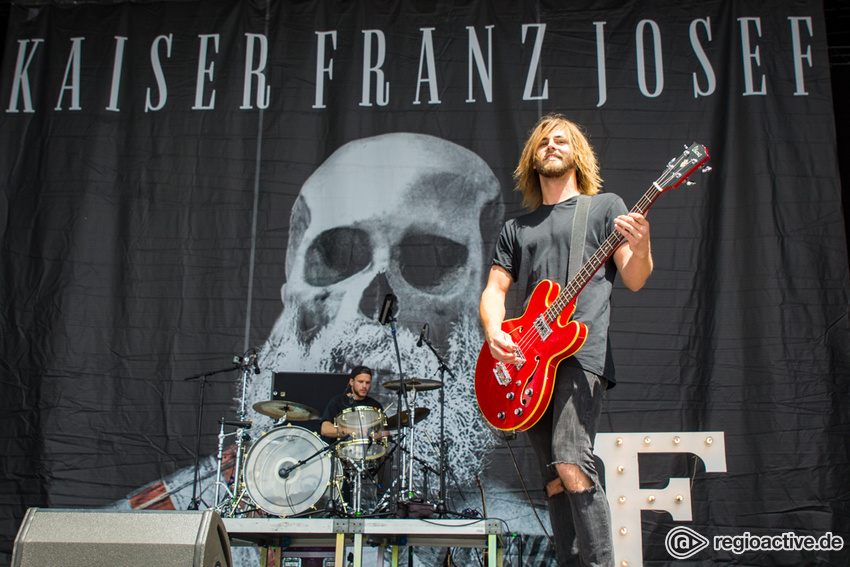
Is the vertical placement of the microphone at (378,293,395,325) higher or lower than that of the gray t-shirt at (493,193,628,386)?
higher

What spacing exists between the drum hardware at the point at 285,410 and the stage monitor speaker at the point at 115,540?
2614 mm

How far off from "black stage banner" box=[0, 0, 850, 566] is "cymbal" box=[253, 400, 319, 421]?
10 cm

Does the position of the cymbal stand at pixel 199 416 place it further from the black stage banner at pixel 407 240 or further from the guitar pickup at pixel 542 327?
the guitar pickup at pixel 542 327

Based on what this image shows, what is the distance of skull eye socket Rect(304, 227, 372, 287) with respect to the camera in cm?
479

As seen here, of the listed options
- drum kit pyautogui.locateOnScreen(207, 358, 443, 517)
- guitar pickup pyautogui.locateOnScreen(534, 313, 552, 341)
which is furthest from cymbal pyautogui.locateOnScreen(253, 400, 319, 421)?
guitar pickup pyautogui.locateOnScreen(534, 313, 552, 341)

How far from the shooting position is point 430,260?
15.6 ft

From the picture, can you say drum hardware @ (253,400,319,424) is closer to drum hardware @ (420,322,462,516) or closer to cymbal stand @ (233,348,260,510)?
cymbal stand @ (233,348,260,510)

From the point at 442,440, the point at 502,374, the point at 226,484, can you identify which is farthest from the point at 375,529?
the point at 226,484

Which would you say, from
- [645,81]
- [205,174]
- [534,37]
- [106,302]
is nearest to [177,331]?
[106,302]

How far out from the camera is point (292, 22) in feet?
17.2

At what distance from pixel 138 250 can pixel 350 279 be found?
138 cm

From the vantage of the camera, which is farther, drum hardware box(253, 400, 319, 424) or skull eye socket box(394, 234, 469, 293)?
skull eye socket box(394, 234, 469, 293)

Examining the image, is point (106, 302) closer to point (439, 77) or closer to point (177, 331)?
point (177, 331)

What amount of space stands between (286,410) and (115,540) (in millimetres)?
2773
